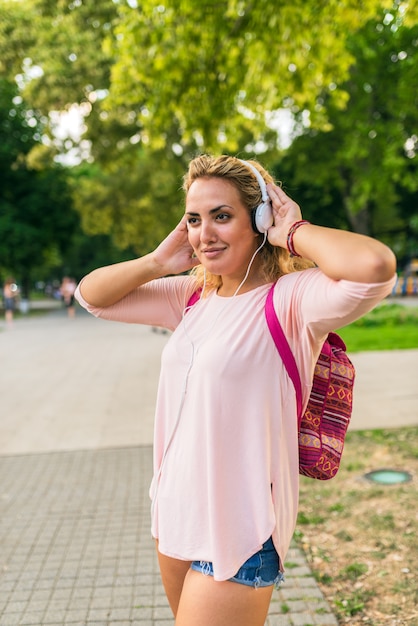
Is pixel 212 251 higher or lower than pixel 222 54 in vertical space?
lower

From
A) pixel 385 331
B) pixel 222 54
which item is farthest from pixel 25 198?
pixel 222 54

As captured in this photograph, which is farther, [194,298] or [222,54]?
[222,54]

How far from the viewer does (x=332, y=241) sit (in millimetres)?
1646

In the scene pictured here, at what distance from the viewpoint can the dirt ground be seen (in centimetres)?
325

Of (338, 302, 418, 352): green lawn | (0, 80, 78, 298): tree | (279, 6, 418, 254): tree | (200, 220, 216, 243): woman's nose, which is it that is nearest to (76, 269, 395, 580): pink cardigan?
(200, 220, 216, 243): woman's nose

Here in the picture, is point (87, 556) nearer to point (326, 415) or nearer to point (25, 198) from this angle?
point (326, 415)

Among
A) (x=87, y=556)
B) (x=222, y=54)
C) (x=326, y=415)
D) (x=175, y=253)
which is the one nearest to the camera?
(x=326, y=415)

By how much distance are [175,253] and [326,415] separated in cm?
77

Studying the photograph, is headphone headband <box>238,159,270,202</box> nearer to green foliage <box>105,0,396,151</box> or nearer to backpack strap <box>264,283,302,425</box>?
backpack strap <box>264,283,302,425</box>

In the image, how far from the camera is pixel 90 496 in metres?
5.08

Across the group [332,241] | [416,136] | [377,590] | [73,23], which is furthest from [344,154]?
[332,241]

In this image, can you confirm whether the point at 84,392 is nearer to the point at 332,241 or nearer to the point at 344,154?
the point at 332,241

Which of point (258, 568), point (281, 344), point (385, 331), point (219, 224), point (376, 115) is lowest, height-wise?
point (385, 331)

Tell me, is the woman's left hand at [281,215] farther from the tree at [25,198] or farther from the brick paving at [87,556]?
the tree at [25,198]
